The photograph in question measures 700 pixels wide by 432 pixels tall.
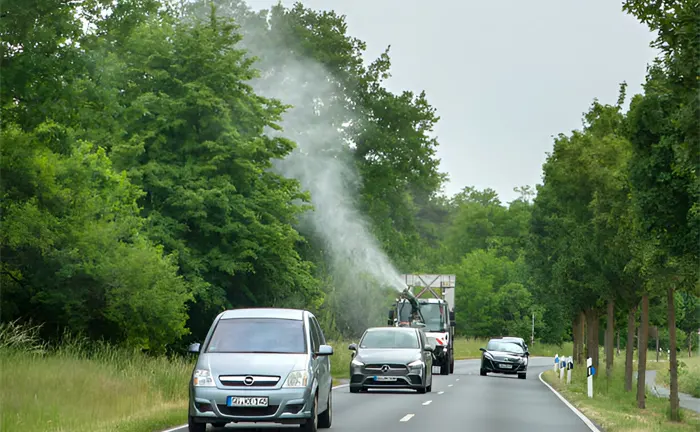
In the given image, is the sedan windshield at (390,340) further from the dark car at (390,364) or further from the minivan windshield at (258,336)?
the minivan windshield at (258,336)

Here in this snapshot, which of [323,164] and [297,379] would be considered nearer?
[297,379]

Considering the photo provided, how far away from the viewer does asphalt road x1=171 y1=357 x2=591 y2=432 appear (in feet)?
60.9

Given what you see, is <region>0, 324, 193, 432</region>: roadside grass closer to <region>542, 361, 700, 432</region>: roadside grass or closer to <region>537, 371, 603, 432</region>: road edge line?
<region>537, 371, 603, 432</region>: road edge line

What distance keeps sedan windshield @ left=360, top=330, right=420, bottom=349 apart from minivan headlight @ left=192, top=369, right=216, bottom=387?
13.9 meters

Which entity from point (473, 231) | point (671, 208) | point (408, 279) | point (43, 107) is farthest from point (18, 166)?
point (473, 231)

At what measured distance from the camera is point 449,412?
22.4m

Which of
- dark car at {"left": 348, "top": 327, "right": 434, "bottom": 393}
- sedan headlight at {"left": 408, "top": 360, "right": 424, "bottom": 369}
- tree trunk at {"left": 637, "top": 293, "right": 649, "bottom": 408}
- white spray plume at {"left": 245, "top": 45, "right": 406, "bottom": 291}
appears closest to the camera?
dark car at {"left": 348, "top": 327, "right": 434, "bottom": 393}

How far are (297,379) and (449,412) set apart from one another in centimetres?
Result: 742

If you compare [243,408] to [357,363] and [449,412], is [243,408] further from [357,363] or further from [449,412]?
[357,363]

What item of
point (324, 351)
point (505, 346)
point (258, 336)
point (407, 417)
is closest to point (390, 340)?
point (407, 417)

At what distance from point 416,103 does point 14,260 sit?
3597 centimetres

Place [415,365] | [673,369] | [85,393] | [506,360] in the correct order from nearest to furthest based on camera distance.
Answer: [85,393] < [673,369] < [415,365] < [506,360]

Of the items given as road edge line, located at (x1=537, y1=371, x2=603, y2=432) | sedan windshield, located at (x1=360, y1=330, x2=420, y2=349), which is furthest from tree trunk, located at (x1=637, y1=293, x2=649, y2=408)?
sedan windshield, located at (x1=360, y1=330, x2=420, y2=349)

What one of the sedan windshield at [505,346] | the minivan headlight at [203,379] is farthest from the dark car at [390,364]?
the sedan windshield at [505,346]
